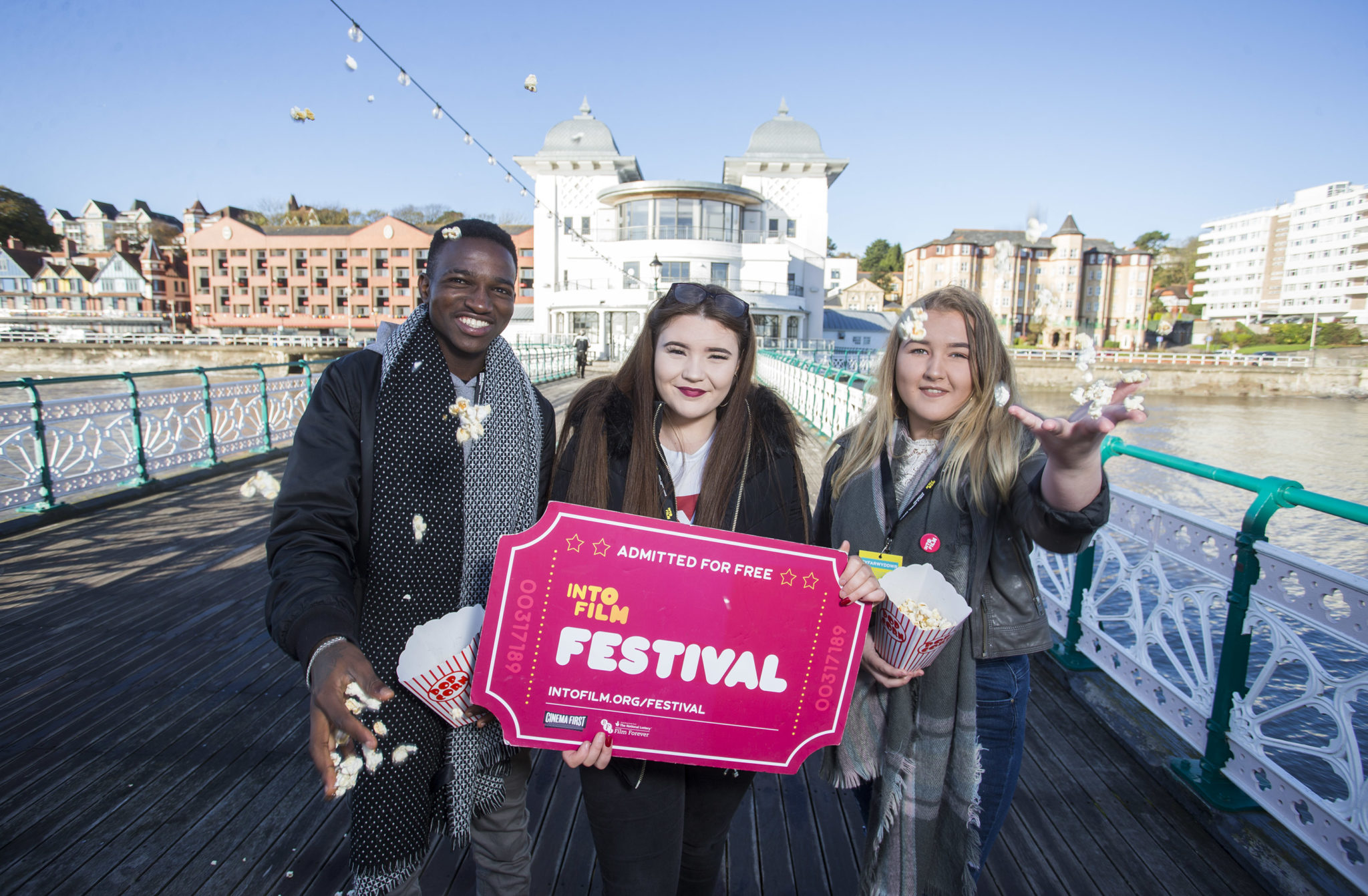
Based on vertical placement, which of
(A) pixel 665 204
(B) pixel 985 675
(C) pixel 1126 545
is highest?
(A) pixel 665 204

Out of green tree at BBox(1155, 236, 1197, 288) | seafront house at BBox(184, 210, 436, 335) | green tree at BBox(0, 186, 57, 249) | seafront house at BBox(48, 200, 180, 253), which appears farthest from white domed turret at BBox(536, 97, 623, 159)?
green tree at BBox(1155, 236, 1197, 288)

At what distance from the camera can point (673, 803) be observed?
5.32 ft

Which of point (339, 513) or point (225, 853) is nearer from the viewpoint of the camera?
point (339, 513)

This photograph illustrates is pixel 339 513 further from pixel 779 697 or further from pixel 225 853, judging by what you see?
pixel 225 853

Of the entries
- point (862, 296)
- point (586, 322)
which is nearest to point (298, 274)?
point (586, 322)

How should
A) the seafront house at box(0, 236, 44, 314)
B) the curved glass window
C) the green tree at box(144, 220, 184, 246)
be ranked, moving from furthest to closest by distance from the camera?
the green tree at box(144, 220, 184, 246) < the seafront house at box(0, 236, 44, 314) < the curved glass window

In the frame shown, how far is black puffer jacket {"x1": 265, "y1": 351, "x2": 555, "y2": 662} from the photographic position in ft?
4.40

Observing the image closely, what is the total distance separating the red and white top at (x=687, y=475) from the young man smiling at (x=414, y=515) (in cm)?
40

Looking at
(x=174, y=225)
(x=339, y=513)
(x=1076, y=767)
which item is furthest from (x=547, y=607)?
(x=174, y=225)

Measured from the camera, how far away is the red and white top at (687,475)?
172 cm

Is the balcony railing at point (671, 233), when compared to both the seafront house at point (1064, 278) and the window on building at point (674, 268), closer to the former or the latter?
the window on building at point (674, 268)

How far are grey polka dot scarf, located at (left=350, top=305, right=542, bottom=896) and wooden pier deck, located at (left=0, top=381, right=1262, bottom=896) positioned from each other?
790 millimetres

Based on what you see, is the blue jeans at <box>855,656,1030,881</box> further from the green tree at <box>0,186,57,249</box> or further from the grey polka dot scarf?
the green tree at <box>0,186,57,249</box>

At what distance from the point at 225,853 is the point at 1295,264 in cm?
12038
